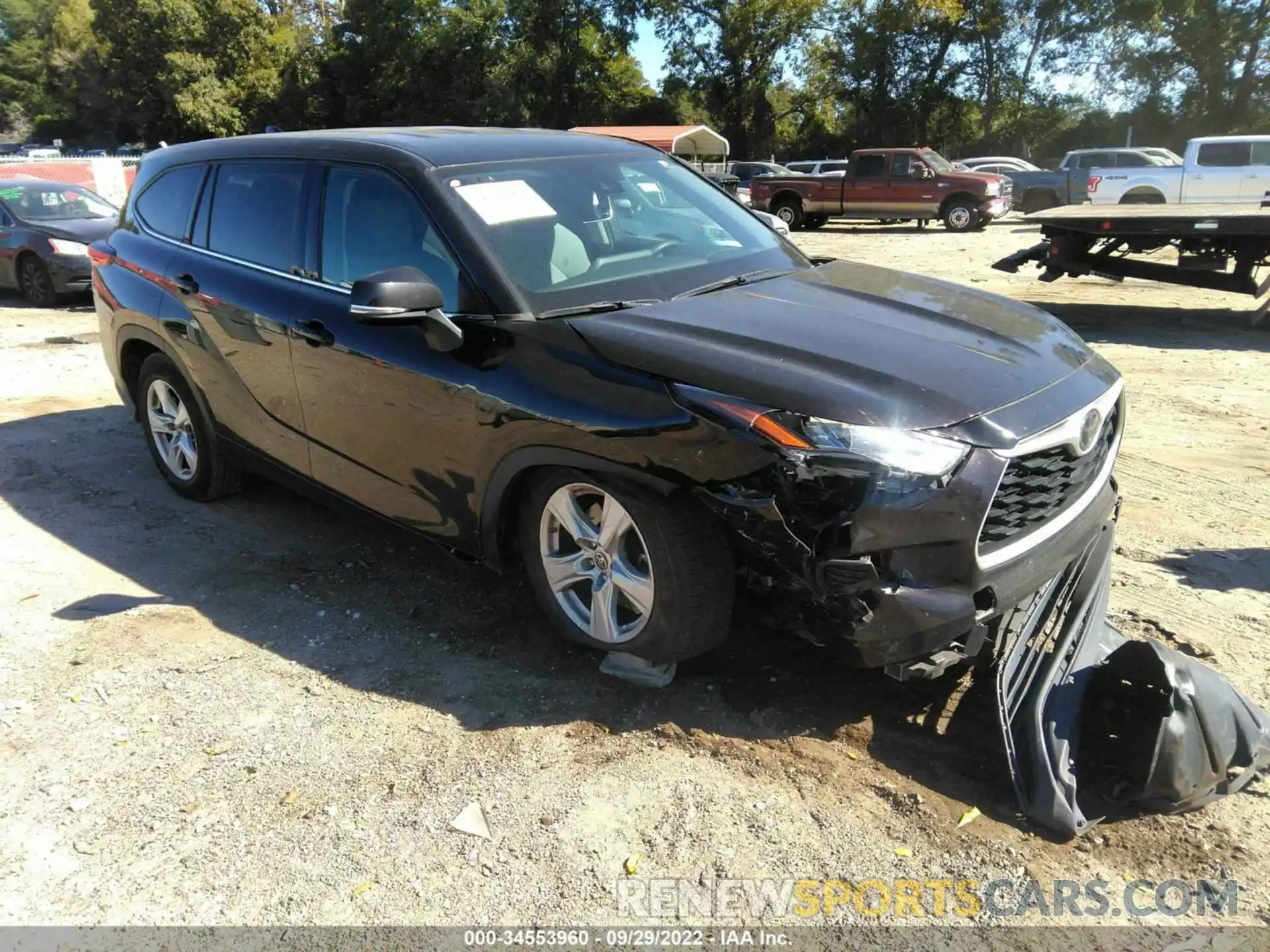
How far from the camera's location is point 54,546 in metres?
4.74

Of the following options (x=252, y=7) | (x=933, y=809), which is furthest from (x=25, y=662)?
(x=252, y=7)

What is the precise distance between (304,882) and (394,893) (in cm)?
26

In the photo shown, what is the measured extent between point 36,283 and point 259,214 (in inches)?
385

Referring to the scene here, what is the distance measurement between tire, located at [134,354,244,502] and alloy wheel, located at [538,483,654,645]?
7.91 ft

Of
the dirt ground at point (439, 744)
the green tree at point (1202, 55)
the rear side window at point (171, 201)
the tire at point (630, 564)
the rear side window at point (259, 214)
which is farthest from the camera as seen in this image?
the green tree at point (1202, 55)

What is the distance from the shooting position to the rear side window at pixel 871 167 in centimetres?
2298

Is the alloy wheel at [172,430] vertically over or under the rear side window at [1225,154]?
under

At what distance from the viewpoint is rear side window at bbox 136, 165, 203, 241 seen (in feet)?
15.8

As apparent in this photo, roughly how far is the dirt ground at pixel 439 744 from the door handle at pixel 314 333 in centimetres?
111

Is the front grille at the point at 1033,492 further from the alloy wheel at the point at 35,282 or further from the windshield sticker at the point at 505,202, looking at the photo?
the alloy wheel at the point at 35,282

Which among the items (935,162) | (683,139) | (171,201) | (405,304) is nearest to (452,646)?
(405,304)

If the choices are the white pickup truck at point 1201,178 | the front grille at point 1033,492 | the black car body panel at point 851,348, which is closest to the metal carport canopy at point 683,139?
Result: the white pickup truck at point 1201,178

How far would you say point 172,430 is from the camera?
5.20 metres

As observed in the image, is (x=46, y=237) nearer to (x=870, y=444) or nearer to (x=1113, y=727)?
(x=870, y=444)
